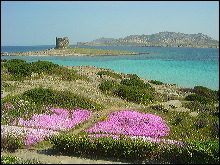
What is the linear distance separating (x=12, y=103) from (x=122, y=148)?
12.5 meters

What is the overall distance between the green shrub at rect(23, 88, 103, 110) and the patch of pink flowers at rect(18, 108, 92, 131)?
3.92 ft

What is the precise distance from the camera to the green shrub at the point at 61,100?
22266 mm

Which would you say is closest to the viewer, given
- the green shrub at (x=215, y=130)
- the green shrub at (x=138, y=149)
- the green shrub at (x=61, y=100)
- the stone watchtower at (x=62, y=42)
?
the green shrub at (x=138, y=149)

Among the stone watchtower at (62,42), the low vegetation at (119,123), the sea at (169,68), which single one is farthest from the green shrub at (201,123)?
the stone watchtower at (62,42)

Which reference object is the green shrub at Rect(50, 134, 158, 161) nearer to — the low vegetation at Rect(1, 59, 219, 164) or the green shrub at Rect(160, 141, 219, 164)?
the low vegetation at Rect(1, 59, 219, 164)

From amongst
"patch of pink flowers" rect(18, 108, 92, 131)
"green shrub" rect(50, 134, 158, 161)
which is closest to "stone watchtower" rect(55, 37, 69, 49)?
"patch of pink flowers" rect(18, 108, 92, 131)

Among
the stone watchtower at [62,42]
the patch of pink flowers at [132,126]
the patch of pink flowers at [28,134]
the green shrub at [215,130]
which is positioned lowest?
the green shrub at [215,130]

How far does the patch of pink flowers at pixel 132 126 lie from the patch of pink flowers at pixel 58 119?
1987 mm

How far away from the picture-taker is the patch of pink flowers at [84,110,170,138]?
1683 cm

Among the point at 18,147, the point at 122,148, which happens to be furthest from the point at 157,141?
the point at 18,147

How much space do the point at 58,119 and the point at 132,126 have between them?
19.6 feet

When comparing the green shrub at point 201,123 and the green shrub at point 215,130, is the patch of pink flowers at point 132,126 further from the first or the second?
the green shrub at point 215,130

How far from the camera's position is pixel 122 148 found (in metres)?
12.8

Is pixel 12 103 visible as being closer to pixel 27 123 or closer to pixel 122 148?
pixel 27 123
